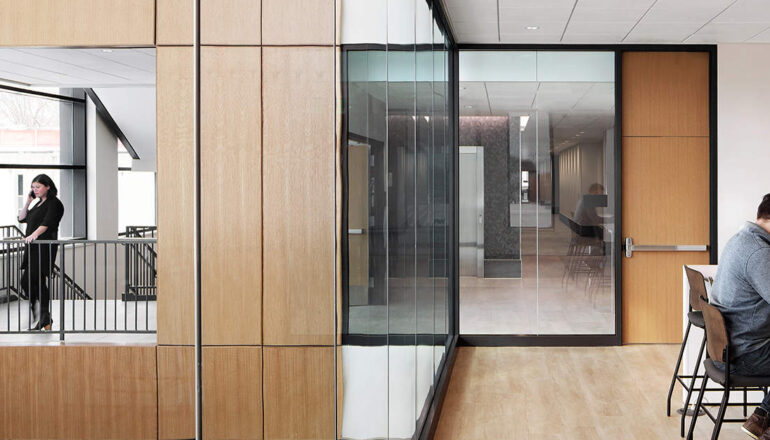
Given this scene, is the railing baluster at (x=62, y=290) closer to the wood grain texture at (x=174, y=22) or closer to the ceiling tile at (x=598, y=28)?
the wood grain texture at (x=174, y=22)

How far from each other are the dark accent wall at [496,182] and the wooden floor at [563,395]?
3.19ft

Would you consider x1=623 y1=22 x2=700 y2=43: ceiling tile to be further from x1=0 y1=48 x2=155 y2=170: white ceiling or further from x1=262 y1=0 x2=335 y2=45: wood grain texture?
x1=0 y1=48 x2=155 y2=170: white ceiling

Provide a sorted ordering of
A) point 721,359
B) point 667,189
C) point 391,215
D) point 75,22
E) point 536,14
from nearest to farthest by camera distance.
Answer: point 75,22 → point 391,215 → point 721,359 → point 536,14 → point 667,189

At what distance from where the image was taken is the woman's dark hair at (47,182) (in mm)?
503

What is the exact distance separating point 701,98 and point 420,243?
12.3ft

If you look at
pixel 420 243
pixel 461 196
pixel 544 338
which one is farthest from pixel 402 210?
pixel 544 338

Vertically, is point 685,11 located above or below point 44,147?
above

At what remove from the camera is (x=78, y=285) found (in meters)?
0.56

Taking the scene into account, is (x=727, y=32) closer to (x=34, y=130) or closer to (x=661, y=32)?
(x=661, y=32)

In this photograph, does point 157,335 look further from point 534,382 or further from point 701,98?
point 701,98

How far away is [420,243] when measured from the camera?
143 inches

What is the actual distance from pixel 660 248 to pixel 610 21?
2.15 metres

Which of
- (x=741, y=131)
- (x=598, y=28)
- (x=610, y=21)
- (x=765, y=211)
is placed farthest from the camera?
(x=741, y=131)

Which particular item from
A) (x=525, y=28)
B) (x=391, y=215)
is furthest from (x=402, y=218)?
(x=525, y=28)
